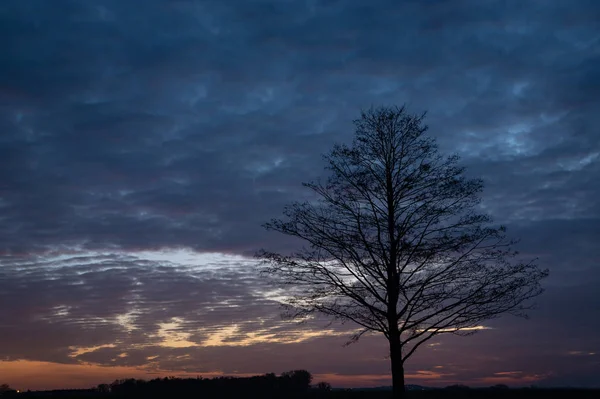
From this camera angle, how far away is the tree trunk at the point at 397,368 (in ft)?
57.3

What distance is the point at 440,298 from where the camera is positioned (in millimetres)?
18047

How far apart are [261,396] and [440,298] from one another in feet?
31.0

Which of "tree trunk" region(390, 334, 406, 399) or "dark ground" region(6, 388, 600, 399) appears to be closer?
"tree trunk" region(390, 334, 406, 399)

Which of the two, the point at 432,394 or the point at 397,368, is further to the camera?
the point at 432,394

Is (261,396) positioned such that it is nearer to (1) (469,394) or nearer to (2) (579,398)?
(1) (469,394)

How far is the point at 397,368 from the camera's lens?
17.6 m

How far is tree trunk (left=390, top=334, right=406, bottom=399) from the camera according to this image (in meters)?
17.5

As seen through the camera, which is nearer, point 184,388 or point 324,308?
point 324,308

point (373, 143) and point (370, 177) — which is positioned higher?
point (373, 143)

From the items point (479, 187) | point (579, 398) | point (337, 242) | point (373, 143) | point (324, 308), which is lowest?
point (579, 398)

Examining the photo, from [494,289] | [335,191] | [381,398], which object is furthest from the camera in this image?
[381,398]

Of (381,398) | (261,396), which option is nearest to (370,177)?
(381,398)

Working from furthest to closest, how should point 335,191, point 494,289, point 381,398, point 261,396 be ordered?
1. point 261,396
2. point 381,398
3. point 335,191
4. point 494,289

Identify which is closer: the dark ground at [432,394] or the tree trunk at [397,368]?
the tree trunk at [397,368]
